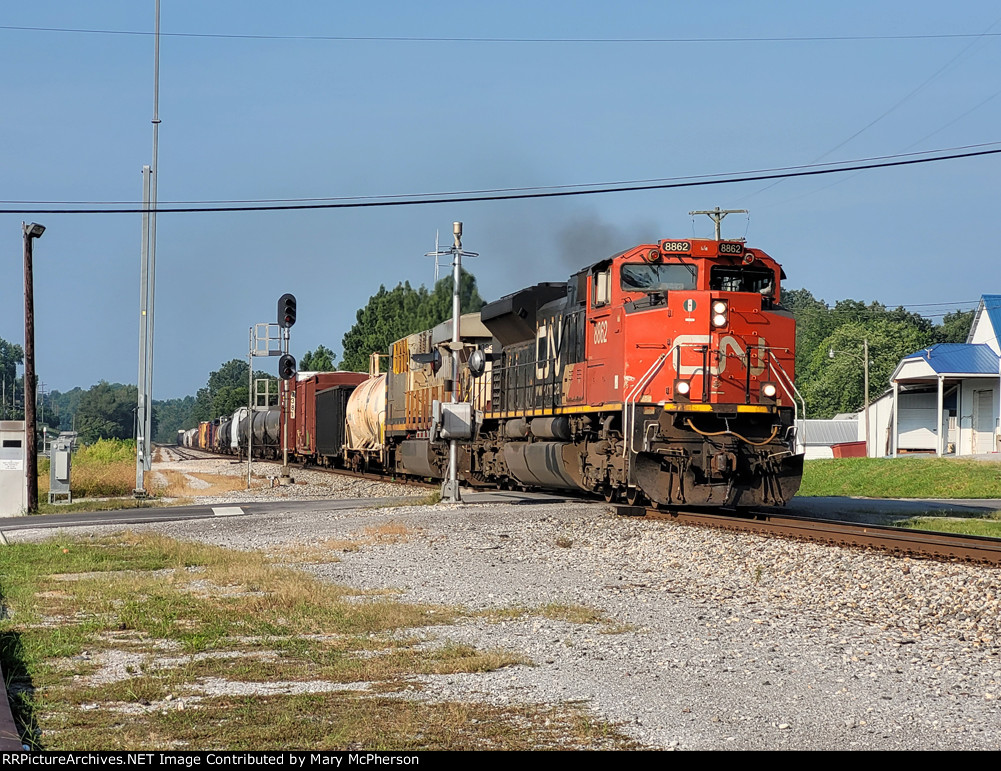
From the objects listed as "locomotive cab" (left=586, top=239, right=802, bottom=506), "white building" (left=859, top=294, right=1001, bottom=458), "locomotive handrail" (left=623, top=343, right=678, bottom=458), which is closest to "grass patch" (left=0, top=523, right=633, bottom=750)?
"locomotive handrail" (left=623, top=343, right=678, bottom=458)

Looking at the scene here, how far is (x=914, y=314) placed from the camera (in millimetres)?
123500

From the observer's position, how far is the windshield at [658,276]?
1695cm

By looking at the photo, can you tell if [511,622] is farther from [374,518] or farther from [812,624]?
[374,518]

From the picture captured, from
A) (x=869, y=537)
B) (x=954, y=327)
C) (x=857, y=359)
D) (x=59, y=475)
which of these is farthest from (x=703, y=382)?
(x=954, y=327)

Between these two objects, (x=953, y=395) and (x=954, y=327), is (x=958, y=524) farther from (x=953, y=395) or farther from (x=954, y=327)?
(x=954, y=327)

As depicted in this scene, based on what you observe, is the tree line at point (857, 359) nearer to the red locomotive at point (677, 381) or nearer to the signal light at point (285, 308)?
the signal light at point (285, 308)

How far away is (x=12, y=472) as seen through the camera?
24.7 m

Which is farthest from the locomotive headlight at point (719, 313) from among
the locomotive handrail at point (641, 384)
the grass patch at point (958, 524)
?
the grass patch at point (958, 524)

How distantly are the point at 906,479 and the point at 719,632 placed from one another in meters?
29.0

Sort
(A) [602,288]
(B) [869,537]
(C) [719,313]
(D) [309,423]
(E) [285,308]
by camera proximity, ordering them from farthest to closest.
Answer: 1. (D) [309,423]
2. (E) [285,308]
3. (A) [602,288]
4. (C) [719,313]
5. (B) [869,537]

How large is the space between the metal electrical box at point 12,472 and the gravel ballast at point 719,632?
11.1 meters
